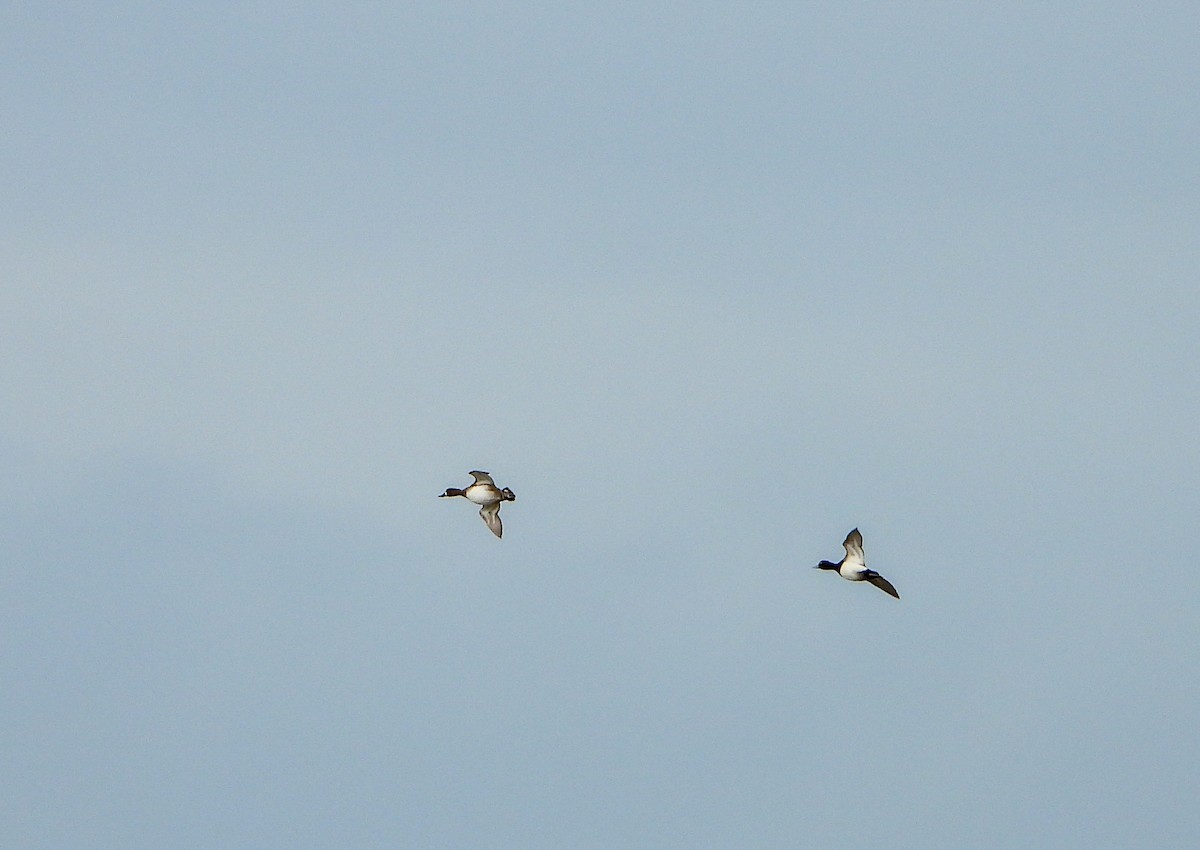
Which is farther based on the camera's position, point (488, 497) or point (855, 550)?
point (488, 497)

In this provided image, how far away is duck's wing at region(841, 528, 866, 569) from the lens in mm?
79125

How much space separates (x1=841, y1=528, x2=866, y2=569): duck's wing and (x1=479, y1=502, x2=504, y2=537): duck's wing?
14.6 m

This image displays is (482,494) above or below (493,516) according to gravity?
above

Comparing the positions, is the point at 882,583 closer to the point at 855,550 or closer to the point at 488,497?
the point at 855,550

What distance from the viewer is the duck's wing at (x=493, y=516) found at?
8556cm

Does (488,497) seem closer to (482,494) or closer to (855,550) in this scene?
(482,494)

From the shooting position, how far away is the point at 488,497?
85.1 m

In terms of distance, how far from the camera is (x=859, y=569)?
259 feet

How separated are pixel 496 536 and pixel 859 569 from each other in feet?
50.7

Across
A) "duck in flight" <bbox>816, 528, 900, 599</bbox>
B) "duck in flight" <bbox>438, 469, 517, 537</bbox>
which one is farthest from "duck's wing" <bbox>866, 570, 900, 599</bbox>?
"duck in flight" <bbox>438, 469, 517, 537</bbox>

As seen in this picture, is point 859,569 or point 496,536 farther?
point 496,536

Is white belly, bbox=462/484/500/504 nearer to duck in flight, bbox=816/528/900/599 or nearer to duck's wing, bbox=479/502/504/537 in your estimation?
duck's wing, bbox=479/502/504/537

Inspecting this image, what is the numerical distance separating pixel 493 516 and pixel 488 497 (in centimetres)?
107

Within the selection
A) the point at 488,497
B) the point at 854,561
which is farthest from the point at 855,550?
the point at 488,497
